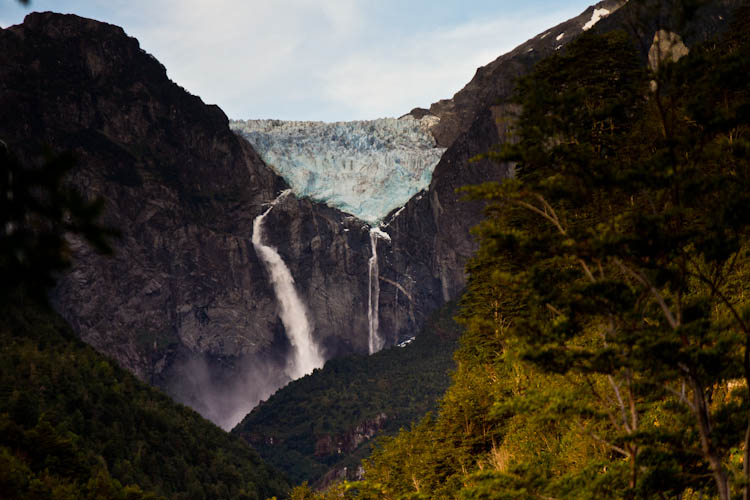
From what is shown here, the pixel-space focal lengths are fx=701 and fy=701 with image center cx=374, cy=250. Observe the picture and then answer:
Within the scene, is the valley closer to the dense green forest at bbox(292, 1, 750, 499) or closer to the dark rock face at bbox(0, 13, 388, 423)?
the dense green forest at bbox(292, 1, 750, 499)

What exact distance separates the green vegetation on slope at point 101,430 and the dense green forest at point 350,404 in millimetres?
32425

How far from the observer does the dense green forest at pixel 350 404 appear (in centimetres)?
14375

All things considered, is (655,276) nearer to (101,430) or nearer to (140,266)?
(101,430)

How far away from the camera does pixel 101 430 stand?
3255 inches

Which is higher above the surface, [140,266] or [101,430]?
[140,266]

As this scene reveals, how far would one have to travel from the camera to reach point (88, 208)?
6.61 meters

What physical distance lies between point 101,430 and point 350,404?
80.9 meters

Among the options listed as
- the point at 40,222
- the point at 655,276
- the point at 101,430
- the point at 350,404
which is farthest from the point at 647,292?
the point at 350,404

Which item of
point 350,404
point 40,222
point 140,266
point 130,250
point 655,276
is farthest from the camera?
point 140,266

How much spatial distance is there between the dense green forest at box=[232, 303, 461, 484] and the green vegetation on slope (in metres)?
32.4

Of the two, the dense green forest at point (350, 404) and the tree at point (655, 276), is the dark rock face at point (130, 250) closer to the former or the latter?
the dense green forest at point (350, 404)

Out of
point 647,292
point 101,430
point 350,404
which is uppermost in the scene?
point 101,430

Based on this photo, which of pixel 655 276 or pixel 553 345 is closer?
pixel 655 276

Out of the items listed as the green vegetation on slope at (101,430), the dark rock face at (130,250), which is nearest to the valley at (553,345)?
the green vegetation on slope at (101,430)
